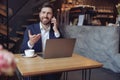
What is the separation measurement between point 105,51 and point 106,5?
17.9ft

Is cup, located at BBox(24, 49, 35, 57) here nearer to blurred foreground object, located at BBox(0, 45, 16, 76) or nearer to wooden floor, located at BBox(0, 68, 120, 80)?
blurred foreground object, located at BBox(0, 45, 16, 76)

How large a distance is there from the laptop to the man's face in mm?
508

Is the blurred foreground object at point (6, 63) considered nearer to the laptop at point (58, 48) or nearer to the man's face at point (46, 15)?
the laptop at point (58, 48)

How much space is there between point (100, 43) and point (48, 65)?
313 centimetres

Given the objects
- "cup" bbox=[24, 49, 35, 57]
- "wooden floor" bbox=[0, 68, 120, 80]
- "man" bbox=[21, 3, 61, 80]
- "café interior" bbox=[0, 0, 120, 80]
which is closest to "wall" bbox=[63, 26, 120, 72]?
"café interior" bbox=[0, 0, 120, 80]

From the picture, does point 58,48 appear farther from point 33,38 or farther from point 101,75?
point 101,75

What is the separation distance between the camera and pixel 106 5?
9.48 meters

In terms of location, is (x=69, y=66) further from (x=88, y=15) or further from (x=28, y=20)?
(x=28, y=20)

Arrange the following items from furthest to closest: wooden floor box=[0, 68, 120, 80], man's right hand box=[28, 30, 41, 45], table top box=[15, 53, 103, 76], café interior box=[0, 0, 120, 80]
A: café interior box=[0, 0, 120, 80], wooden floor box=[0, 68, 120, 80], man's right hand box=[28, 30, 41, 45], table top box=[15, 53, 103, 76]

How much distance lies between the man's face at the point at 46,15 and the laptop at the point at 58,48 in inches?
20.0

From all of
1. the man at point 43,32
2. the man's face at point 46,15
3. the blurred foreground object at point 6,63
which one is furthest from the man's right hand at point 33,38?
the blurred foreground object at point 6,63

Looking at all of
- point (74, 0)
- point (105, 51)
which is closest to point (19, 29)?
point (105, 51)

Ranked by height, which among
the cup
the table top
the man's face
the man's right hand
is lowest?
the table top

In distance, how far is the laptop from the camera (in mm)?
1768
